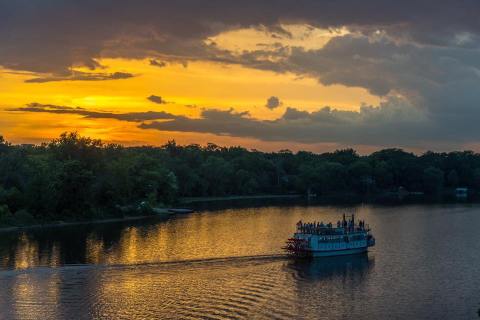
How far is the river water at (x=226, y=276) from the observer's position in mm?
53312

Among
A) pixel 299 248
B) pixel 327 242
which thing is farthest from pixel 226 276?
pixel 327 242

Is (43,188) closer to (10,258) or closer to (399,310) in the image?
(10,258)

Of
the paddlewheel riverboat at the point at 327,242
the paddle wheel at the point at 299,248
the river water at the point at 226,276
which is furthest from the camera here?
the paddlewheel riverboat at the point at 327,242

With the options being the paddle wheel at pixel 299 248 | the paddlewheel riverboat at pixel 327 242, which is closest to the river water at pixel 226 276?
the paddlewheel riverboat at pixel 327 242

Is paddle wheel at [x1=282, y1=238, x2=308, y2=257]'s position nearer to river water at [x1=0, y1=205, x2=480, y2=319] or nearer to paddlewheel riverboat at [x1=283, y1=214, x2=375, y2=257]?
paddlewheel riverboat at [x1=283, y1=214, x2=375, y2=257]

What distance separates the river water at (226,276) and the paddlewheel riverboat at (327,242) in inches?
58.4

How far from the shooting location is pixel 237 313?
170ft

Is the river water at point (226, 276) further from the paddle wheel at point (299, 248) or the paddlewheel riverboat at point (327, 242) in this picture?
the paddle wheel at point (299, 248)

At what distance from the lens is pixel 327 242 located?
8088 centimetres

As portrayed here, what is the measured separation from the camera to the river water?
175ft

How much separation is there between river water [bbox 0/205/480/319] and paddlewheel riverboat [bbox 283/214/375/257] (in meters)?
1.48

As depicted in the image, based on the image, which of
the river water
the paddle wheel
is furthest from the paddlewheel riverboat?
the river water

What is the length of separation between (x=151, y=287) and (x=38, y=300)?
444 inches

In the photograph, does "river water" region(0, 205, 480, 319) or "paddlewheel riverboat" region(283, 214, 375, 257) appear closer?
"river water" region(0, 205, 480, 319)
